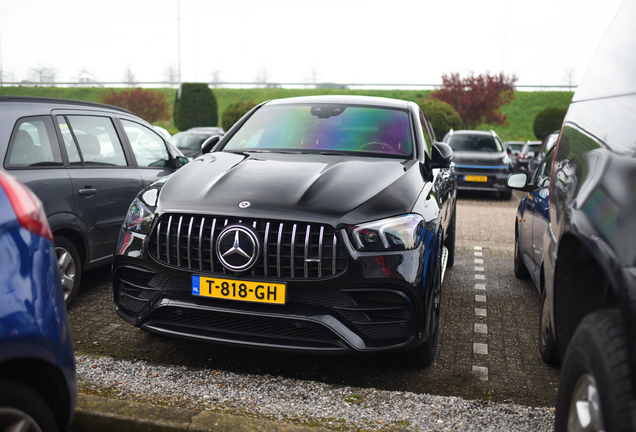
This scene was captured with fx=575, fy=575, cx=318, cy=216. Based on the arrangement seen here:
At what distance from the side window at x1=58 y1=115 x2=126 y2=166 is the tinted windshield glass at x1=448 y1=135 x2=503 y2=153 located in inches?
410

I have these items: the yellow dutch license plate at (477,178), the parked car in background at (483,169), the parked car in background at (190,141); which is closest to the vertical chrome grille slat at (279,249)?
the parked car in background at (483,169)

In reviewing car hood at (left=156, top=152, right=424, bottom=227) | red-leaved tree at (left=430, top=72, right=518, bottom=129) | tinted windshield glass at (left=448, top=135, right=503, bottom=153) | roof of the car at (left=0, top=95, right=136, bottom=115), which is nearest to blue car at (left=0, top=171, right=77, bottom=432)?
car hood at (left=156, top=152, right=424, bottom=227)

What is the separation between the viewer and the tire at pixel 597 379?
146 cm

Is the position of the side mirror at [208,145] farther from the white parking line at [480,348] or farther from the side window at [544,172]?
the side window at [544,172]

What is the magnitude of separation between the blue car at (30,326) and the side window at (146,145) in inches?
151

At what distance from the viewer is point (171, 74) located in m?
73.6

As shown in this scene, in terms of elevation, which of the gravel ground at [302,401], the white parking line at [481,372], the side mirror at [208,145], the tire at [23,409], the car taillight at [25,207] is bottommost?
the white parking line at [481,372]

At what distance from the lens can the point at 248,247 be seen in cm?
307

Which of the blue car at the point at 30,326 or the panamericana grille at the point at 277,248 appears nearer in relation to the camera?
the blue car at the point at 30,326

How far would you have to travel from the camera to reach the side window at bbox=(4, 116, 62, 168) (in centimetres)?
408

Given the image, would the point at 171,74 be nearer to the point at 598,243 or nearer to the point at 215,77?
the point at 215,77

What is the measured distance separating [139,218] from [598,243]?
101 inches

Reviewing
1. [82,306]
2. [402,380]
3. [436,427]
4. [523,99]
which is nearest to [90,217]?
[82,306]

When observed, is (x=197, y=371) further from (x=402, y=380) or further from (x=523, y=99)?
(x=523, y=99)
